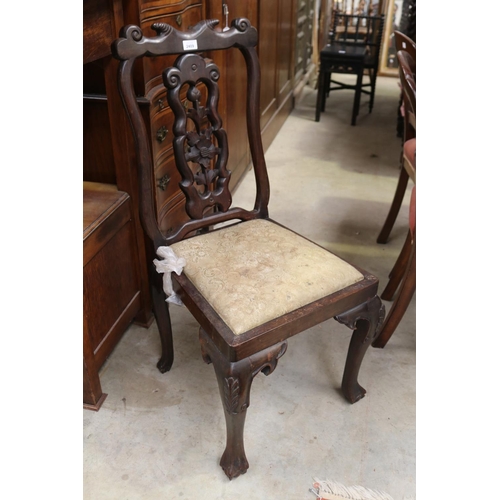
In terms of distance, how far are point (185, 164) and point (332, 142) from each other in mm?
2572

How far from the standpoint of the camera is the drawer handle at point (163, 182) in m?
1.69

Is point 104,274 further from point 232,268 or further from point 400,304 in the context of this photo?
point 400,304

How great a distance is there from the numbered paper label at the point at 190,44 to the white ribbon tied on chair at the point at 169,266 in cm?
55

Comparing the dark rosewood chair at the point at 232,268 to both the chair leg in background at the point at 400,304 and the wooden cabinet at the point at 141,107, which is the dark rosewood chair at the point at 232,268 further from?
the chair leg in background at the point at 400,304

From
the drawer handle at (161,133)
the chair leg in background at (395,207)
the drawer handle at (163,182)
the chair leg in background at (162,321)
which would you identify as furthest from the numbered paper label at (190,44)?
the chair leg in background at (395,207)

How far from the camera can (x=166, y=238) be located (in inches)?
56.0

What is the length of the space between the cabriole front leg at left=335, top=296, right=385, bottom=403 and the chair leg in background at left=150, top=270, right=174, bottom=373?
55cm

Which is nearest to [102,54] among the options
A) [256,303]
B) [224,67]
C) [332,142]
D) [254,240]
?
[254,240]

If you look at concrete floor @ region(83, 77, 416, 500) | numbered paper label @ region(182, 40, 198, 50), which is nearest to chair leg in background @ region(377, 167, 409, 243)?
concrete floor @ region(83, 77, 416, 500)

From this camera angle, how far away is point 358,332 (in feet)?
4.68

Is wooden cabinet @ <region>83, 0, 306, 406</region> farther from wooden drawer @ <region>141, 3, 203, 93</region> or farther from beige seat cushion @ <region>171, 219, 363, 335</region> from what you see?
beige seat cushion @ <region>171, 219, 363, 335</region>

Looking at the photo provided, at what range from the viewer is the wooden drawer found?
1.49 m

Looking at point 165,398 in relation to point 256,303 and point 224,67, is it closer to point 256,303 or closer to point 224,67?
point 256,303

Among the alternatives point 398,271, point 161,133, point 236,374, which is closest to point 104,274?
point 161,133
